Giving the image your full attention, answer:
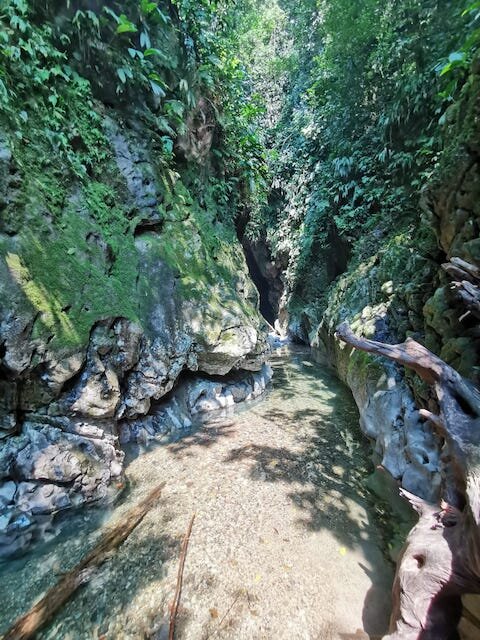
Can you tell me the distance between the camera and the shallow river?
2.58m

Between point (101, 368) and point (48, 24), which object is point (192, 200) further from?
point (101, 368)

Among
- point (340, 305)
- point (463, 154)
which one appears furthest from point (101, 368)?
point (340, 305)

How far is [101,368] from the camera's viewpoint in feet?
15.5

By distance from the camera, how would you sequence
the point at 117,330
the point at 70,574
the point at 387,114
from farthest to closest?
the point at 387,114 → the point at 117,330 → the point at 70,574

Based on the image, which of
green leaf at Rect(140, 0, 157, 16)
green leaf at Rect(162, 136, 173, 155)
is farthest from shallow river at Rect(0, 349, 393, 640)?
green leaf at Rect(140, 0, 157, 16)

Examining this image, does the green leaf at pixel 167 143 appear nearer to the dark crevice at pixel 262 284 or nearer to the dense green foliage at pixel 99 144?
the dense green foliage at pixel 99 144

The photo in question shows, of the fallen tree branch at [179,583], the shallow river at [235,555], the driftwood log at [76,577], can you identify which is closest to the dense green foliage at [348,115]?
the shallow river at [235,555]

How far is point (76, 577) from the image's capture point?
2.94 meters

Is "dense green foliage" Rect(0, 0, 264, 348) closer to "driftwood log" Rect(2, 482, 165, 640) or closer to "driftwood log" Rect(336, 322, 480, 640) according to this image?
"driftwood log" Rect(2, 482, 165, 640)

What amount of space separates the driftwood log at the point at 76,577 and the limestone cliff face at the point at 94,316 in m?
0.64

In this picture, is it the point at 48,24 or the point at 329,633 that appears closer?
the point at 329,633

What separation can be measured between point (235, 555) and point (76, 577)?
5.27ft

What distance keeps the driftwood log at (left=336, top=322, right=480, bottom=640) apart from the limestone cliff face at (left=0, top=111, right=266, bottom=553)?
11.9 feet

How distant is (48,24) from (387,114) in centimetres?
909
